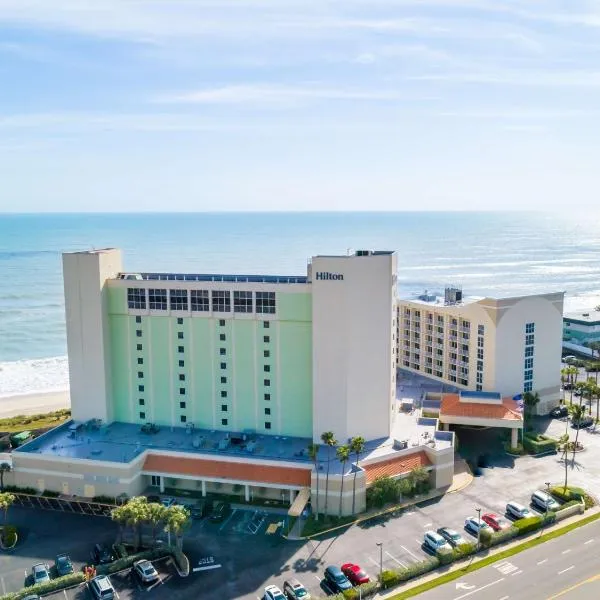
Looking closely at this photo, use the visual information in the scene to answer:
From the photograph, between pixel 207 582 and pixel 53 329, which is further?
pixel 53 329

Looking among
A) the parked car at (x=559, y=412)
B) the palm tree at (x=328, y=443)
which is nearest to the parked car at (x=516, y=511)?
the palm tree at (x=328, y=443)

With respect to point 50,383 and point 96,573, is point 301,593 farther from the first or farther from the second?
point 50,383

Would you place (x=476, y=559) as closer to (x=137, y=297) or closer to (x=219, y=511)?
(x=219, y=511)

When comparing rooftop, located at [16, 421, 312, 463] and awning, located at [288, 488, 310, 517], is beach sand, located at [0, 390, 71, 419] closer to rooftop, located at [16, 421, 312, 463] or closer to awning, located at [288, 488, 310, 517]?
rooftop, located at [16, 421, 312, 463]

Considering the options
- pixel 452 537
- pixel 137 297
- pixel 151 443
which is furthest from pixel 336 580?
pixel 137 297

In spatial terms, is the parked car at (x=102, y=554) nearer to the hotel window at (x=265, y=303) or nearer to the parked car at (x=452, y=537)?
the hotel window at (x=265, y=303)

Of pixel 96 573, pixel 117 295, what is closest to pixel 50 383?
pixel 117 295
